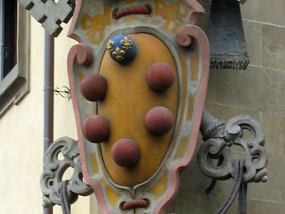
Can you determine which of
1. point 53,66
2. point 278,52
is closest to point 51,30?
point 53,66

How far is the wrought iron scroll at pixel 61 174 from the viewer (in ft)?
27.1

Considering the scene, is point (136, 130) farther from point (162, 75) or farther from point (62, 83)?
point (62, 83)

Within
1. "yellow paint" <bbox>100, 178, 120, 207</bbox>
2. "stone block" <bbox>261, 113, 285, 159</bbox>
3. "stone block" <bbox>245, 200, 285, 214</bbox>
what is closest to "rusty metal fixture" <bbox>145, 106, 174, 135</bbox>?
"yellow paint" <bbox>100, 178, 120, 207</bbox>

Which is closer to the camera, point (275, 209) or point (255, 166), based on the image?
point (255, 166)

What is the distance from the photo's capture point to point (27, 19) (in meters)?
11.0

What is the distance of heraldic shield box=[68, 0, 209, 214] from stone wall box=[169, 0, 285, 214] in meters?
0.64

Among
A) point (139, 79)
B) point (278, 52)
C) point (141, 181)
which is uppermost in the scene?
point (278, 52)

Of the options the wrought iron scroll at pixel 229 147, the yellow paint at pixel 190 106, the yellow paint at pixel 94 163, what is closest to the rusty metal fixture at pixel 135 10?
the yellow paint at pixel 190 106

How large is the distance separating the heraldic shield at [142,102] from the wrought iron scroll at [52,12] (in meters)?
0.63

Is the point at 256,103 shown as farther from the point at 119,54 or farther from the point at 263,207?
the point at 119,54

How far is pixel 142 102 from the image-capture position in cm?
791

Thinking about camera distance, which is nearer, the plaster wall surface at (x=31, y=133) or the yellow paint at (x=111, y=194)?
the yellow paint at (x=111, y=194)

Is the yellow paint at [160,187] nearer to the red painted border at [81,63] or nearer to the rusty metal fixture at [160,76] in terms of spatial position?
the red painted border at [81,63]

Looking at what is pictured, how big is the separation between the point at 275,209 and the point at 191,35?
1575 mm
